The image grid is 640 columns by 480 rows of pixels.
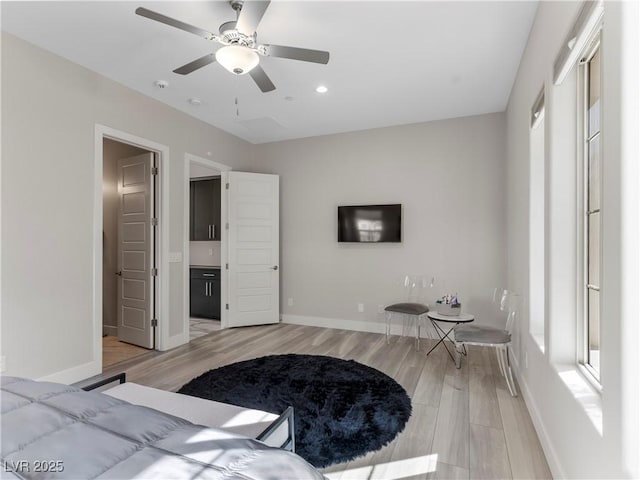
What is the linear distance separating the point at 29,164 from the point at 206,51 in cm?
178

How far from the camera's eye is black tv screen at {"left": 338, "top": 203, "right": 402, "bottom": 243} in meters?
4.68

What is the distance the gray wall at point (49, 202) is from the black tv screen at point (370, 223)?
9.74 ft

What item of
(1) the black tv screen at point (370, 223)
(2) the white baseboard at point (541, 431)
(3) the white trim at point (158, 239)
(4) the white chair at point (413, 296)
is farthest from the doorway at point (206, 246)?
(2) the white baseboard at point (541, 431)

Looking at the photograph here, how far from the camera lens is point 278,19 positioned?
2.47m

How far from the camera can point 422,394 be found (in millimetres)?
2836

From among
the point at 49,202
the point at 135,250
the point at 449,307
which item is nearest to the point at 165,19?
the point at 49,202

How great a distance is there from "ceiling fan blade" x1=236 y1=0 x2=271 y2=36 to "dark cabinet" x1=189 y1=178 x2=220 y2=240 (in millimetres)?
3863

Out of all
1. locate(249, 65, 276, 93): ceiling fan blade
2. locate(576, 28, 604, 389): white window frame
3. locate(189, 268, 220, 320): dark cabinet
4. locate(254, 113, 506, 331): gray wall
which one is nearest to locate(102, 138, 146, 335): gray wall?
locate(189, 268, 220, 320): dark cabinet

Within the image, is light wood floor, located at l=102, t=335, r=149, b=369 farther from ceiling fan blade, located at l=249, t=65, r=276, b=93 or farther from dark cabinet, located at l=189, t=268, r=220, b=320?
ceiling fan blade, located at l=249, t=65, r=276, b=93

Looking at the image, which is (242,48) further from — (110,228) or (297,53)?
(110,228)

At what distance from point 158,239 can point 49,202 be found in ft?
4.10

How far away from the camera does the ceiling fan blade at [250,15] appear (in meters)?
1.89

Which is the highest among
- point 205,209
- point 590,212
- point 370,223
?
point 205,209

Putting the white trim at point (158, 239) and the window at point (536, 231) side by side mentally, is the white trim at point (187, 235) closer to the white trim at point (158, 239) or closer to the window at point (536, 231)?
the white trim at point (158, 239)
